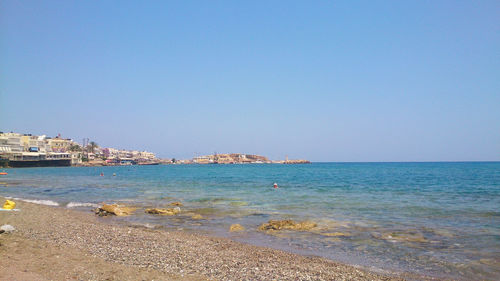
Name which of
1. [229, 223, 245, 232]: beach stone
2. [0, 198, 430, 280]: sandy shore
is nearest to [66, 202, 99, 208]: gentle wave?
[0, 198, 430, 280]: sandy shore

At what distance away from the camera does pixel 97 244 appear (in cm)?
1140

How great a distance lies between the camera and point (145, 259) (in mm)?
9680

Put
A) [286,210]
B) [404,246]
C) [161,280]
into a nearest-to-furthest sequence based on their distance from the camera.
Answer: [161,280]
[404,246]
[286,210]

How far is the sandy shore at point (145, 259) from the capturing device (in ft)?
27.2

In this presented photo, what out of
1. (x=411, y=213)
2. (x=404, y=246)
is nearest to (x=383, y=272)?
(x=404, y=246)

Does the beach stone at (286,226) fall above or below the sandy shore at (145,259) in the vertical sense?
below

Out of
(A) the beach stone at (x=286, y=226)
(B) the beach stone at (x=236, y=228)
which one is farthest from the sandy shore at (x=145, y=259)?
(A) the beach stone at (x=286, y=226)

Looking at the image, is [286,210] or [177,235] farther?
[286,210]

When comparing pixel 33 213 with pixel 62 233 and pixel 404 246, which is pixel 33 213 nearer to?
pixel 62 233

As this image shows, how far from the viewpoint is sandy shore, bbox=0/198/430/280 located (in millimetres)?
8297

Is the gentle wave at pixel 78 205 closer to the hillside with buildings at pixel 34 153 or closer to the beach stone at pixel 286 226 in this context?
the beach stone at pixel 286 226

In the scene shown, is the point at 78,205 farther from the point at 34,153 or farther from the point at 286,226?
the point at 34,153

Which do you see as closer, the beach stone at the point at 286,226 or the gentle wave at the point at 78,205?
the beach stone at the point at 286,226

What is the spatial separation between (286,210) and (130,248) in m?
13.2
